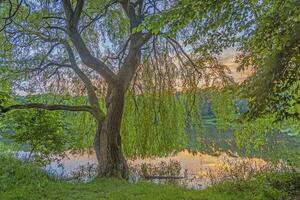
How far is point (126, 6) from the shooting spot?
7.46 metres

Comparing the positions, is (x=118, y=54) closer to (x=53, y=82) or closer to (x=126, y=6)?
(x=126, y=6)

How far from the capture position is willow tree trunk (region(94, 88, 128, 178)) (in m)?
7.39

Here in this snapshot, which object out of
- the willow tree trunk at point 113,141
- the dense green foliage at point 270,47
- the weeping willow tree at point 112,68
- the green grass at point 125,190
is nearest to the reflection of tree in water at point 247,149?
the weeping willow tree at point 112,68

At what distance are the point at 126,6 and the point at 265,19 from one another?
3.72m

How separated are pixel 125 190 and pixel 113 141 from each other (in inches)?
91.6

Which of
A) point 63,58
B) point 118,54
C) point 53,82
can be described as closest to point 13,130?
point 53,82

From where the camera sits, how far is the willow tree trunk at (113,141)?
739cm

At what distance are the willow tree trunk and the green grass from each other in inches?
56.9

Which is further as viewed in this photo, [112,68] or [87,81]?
[112,68]

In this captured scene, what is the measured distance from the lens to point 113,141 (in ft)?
24.5

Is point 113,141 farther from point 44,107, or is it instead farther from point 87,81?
point 44,107

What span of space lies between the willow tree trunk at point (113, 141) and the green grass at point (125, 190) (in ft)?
4.74

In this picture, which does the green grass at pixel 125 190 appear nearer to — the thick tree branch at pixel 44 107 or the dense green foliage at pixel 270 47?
the dense green foliage at pixel 270 47

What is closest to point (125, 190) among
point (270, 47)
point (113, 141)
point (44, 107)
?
point (113, 141)
